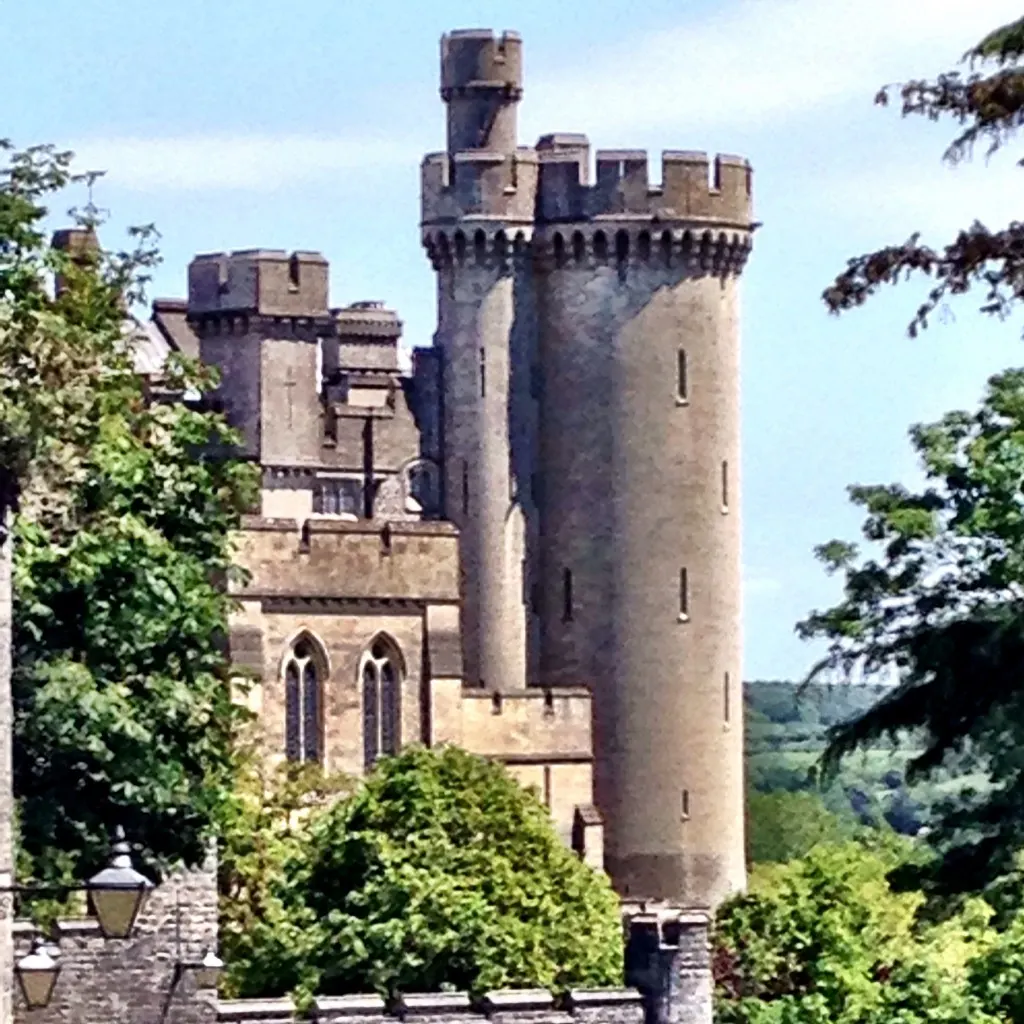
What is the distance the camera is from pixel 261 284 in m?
123

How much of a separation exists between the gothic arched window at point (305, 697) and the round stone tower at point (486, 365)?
689 centimetres

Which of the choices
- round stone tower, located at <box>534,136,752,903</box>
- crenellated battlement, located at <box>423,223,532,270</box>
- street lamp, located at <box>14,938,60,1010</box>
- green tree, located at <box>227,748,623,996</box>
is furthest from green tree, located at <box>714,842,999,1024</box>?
street lamp, located at <box>14,938,60,1010</box>

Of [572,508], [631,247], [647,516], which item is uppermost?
[631,247]

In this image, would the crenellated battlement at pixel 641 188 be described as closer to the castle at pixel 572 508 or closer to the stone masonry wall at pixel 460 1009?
the castle at pixel 572 508

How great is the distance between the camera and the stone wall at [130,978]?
3672 centimetres

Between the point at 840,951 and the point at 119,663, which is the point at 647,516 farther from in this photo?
the point at 119,663

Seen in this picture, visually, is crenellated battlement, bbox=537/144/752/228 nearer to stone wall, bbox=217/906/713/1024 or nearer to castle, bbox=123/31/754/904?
castle, bbox=123/31/754/904

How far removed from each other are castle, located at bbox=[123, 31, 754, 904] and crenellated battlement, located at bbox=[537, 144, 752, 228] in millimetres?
59

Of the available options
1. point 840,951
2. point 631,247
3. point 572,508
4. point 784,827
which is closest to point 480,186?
point 631,247

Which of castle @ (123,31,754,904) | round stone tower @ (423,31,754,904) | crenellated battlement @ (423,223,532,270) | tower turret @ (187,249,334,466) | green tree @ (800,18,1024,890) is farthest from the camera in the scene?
tower turret @ (187,249,334,466)

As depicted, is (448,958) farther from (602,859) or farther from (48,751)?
(602,859)

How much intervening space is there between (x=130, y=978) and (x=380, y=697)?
64782mm

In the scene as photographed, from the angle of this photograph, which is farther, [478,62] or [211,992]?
[478,62]

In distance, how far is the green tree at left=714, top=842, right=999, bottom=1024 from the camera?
64.6m
